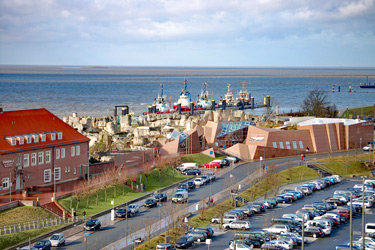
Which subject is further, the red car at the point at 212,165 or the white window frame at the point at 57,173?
the red car at the point at 212,165

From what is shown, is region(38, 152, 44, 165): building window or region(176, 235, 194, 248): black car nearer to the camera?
region(176, 235, 194, 248): black car

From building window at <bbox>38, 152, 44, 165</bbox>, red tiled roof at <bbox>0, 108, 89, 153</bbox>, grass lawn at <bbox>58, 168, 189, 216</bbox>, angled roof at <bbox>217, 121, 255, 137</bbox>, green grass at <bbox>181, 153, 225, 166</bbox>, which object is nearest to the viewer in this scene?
grass lawn at <bbox>58, 168, 189, 216</bbox>

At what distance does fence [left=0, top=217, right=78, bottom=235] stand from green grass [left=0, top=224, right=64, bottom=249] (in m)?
0.72

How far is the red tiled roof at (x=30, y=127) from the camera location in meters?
37.2

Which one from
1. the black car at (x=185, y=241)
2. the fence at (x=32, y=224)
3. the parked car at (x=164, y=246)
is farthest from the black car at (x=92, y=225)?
the black car at (x=185, y=241)

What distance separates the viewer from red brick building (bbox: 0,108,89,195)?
36312mm

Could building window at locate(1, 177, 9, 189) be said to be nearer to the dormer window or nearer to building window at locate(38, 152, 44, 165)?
the dormer window

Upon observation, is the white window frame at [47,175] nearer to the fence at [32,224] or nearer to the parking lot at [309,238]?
the fence at [32,224]

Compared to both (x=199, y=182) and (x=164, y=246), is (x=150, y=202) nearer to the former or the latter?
(x=199, y=182)

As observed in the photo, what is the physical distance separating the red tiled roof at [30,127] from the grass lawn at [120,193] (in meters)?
4.60

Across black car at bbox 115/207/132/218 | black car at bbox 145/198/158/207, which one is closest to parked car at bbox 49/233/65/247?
black car at bbox 115/207/132/218

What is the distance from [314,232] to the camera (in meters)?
30.9

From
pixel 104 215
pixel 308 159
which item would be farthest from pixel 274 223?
pixel 308 159

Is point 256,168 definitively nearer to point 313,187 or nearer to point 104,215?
point 313,187
